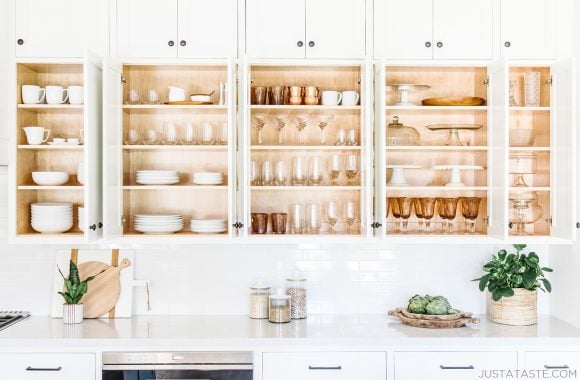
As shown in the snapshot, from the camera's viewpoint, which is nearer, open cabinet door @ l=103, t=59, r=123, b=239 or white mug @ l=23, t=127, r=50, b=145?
open cabinet door @ l=103, t=59, r=123, b=239

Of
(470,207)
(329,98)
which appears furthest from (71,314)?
(470,207)

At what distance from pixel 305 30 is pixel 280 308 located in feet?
4.94

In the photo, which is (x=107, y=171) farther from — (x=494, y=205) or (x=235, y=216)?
(x=494, y=205)

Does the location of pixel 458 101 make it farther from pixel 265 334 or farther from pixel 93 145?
pixel 93 145

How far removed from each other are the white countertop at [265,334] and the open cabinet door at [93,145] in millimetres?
516

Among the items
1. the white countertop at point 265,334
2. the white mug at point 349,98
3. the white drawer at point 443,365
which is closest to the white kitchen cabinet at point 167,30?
the white mug at point 349,98

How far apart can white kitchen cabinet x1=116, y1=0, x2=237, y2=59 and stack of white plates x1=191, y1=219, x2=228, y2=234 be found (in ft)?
2.92

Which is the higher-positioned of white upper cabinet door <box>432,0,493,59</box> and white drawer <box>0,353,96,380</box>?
white upper cabinet door <box>432,0,493,59</box>

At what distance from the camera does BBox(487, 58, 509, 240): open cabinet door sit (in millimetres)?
3176

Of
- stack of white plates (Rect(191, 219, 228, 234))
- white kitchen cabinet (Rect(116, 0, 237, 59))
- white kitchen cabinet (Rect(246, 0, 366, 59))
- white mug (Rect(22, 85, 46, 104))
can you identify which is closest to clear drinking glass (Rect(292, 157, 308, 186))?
stack of white plates (Rect(191, 219, 228, 234))

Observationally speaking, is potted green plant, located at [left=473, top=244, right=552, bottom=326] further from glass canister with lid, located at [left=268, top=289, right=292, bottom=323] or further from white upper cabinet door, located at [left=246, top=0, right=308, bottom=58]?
white upper cabinet door, located at [left=246, top=0, right=308, bottom=58]

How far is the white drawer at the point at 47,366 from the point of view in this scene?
3098mm

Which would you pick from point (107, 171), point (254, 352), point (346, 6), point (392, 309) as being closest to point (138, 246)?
point (107, 171)

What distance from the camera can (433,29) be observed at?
3416 mm
